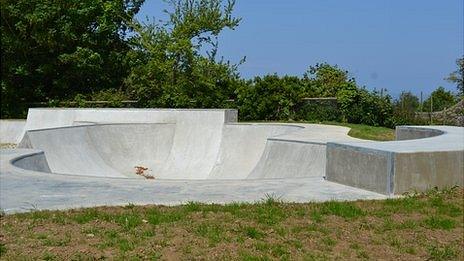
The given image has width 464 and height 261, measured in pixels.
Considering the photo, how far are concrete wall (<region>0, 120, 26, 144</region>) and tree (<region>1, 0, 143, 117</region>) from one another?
672cm

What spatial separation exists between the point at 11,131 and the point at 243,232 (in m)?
17.7

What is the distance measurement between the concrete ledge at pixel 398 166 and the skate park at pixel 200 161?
0.01 m

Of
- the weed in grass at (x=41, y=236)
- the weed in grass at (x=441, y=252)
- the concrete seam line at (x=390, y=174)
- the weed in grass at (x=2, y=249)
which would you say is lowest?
the weed in grass at (x=441, y=252)

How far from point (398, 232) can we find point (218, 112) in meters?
12.9

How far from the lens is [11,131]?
2048 cm

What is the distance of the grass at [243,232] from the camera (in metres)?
4.45

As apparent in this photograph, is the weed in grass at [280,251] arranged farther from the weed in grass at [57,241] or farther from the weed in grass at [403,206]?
the weed in grass at [57,241]

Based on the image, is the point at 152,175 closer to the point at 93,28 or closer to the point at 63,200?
the point at 63,200

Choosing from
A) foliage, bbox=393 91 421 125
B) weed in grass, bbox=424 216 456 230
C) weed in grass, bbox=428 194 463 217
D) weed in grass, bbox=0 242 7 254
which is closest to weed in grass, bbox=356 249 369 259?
weed in grass, bbox=424 216 456 230

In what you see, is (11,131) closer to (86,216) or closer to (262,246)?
(86,216)

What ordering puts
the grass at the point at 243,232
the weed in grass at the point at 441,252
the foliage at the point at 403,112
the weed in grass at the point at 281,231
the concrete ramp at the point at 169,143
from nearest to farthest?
the grass at the point at 243,232 < the weed in grass at the point at 441,252 < the weed in grass at the point at 281,231 < the concrete ramp at the point at 169,143 < the foliage at the point at 403,112

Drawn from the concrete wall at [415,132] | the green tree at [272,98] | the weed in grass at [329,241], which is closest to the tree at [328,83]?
the green tree at [272,98]

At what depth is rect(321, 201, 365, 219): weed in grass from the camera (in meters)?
5.57

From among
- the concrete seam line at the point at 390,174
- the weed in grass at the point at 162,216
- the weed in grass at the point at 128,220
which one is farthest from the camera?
the concrete seam line at the point at 390,174
